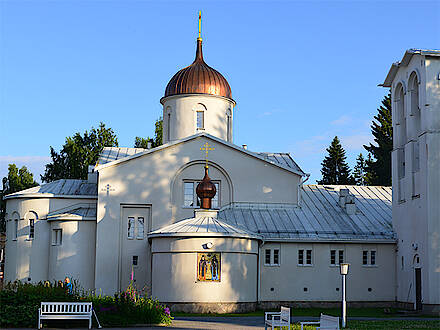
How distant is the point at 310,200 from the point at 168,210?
8258 millimetres

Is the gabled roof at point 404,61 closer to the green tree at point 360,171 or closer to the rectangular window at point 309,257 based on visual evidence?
the rectangular window at point 309,257

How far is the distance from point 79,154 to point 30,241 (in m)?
22.6

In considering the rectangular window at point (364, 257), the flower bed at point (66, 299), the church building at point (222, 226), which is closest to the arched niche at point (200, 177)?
the church building at point (222, 226)

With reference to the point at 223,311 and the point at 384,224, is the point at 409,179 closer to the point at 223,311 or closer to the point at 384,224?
the point at 384,224

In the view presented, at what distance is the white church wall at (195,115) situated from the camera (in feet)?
120

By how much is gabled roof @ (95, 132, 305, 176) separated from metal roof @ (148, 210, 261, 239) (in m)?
4.88

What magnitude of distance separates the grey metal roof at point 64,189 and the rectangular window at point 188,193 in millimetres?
5203

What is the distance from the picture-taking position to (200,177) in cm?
3259

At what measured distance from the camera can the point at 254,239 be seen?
28938mm

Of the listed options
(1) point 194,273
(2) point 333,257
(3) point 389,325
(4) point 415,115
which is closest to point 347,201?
(2) point 333,257

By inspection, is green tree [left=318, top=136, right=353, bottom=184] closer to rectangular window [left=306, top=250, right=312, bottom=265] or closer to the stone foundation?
rectangular window [left=306, top=250, right=312, bottom=265]

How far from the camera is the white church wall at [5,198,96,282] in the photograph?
32.5 meters

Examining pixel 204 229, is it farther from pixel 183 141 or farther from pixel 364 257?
pixel 364 257

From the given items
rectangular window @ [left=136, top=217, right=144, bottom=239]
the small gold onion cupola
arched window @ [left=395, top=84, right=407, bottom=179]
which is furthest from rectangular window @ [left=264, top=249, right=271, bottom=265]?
arched window @ [left=395, top=84, right=407, bottom=179]
